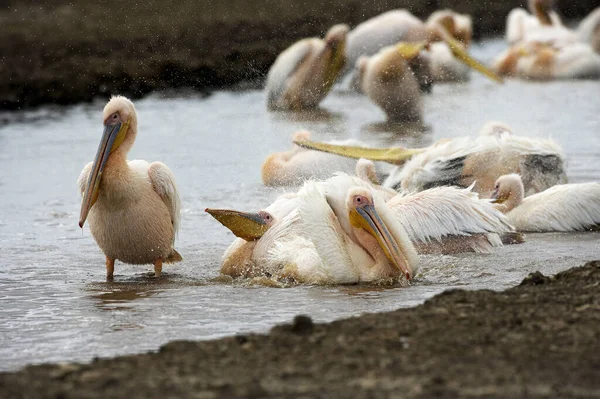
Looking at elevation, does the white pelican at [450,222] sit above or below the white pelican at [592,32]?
below

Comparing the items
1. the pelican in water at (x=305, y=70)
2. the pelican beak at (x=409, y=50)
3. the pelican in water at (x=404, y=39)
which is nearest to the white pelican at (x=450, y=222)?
the pelican beak at (x=409, y=50)

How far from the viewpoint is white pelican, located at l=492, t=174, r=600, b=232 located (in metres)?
6.43

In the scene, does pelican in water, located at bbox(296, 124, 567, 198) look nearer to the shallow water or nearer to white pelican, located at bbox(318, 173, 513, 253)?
the shallow water

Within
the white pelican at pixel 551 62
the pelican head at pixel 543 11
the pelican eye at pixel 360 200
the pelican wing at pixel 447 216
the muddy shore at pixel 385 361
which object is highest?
the pelican head at pixel 543 11

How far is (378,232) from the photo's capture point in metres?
5.21

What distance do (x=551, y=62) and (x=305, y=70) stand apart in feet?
14.0

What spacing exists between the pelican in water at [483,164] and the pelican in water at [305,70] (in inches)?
211

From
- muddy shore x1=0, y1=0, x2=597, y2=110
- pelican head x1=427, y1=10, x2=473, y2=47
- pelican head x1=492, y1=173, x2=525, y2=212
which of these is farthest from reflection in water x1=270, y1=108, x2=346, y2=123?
pelican head x1=492, y1=173, x2=525, y2=212

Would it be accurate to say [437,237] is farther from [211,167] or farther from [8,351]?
[211,167]

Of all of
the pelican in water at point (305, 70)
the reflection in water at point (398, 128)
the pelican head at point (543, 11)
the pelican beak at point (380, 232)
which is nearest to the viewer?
the pelican beak at point (380, 232)

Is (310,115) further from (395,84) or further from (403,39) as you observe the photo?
(403,39)

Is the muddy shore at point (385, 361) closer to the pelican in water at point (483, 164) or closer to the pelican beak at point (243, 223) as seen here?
the pelican beak at point (243, 223)

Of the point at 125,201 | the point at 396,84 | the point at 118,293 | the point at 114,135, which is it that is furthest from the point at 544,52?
the point at 118,293

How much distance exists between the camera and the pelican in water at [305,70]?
12477 mm
